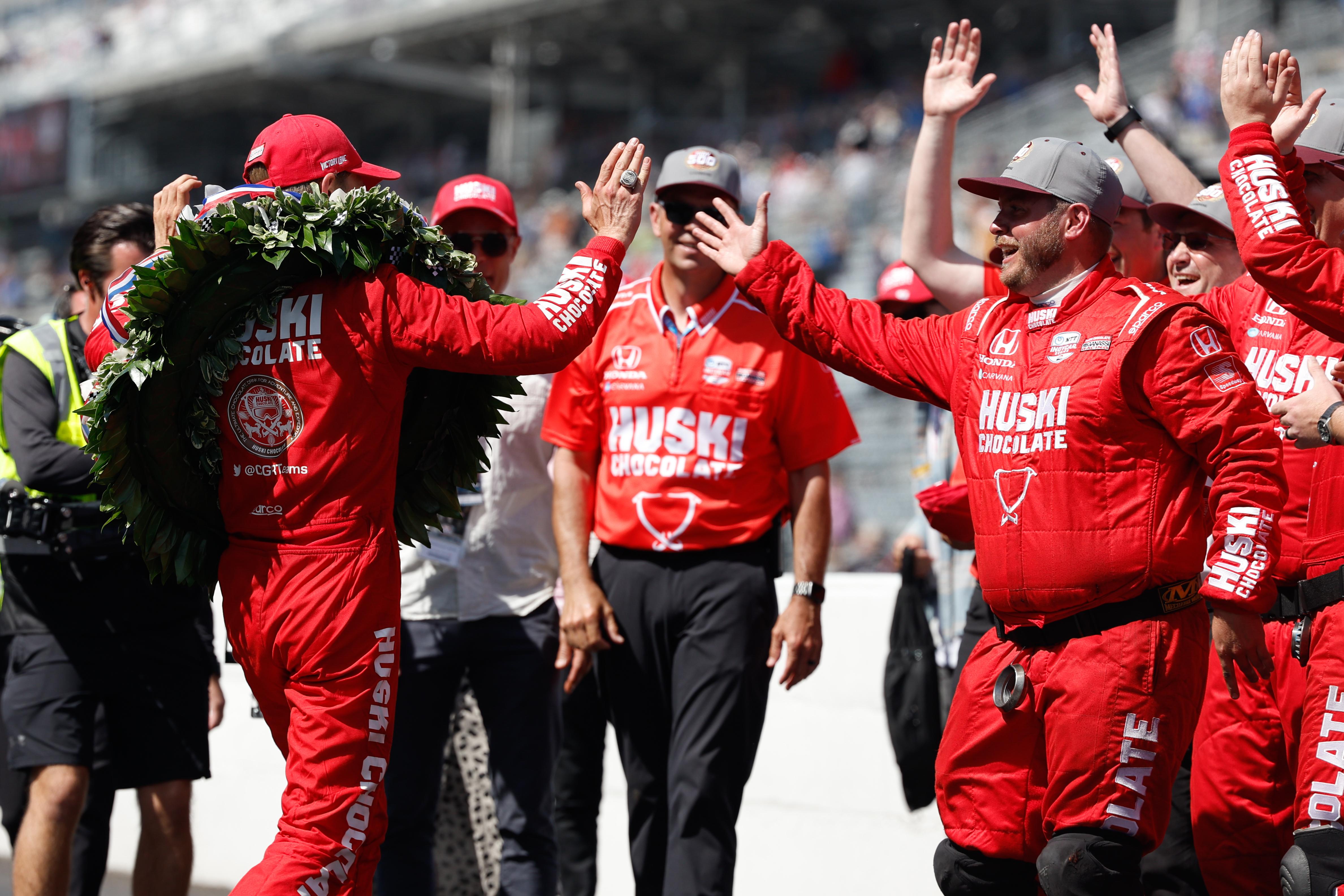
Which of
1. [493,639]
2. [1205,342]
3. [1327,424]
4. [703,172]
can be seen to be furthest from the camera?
[493,639]

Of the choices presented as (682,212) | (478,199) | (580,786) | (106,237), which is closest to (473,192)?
(478,199)

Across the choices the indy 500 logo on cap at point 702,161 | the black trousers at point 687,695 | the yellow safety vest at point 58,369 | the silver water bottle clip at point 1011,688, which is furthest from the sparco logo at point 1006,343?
the yellow safety vest at point 58,369

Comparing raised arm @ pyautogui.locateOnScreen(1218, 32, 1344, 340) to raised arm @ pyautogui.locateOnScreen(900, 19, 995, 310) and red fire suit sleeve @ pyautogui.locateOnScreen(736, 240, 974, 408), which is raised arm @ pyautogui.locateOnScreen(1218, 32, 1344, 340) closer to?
red fire suit sleeve @ pyautogui.locateOnScreen(736, 240, 974, 408)

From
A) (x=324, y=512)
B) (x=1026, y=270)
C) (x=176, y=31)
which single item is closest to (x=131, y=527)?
(x=324, y=512)

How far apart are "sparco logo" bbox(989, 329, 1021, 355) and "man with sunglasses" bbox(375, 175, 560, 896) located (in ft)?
6.19

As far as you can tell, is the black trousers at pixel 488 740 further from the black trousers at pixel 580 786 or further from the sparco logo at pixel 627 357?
the sparco logo at pixel 627 357

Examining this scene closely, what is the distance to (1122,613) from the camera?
12.1 ft

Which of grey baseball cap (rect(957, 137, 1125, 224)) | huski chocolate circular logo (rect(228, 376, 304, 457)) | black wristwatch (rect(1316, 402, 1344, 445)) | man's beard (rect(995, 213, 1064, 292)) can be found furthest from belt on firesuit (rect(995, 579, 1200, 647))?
huski chocolate circular logo (rect(228, 376, 304, 457))

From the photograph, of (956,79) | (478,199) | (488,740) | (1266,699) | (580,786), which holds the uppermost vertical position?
(956,79)

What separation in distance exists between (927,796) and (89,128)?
116 feet

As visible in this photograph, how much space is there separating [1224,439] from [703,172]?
2.04 metres

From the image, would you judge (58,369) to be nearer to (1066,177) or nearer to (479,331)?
(479,331)

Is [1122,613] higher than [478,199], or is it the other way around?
[478,199]

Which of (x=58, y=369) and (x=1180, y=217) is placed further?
(x=58, y=369)
